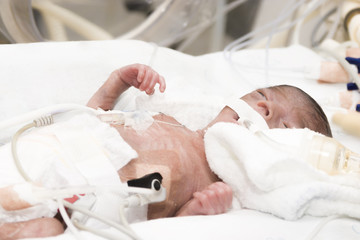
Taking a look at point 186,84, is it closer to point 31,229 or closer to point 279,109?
point 279,109

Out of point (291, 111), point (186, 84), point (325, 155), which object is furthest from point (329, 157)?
point (186, 84)

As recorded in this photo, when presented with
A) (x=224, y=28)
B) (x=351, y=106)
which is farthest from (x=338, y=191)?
(x=224, y=28)

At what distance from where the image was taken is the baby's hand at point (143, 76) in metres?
0.98

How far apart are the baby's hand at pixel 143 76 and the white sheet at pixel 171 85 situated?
72 millimetres

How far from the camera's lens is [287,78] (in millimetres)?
1368

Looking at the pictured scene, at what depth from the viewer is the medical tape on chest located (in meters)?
0.72

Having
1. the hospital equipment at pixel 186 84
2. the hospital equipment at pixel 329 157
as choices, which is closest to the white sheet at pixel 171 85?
the hospital equipment at pixel 186 84

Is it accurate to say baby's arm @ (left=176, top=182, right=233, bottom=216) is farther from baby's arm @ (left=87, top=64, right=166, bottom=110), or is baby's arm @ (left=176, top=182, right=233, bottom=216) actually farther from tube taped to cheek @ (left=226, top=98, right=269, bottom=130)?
baby's arm @ (left=87, top=64, right=166, bottom=110)

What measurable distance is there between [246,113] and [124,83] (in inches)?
13.2

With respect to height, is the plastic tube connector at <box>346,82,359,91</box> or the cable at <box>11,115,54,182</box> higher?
the plastic tube connector at <box>346,82,359,91</box>

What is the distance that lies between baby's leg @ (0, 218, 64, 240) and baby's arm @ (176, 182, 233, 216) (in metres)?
0.26

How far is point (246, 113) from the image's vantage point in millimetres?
943

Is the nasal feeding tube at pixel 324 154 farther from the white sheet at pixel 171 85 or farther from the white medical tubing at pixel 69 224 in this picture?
the white medical tubing at pixel 69 224

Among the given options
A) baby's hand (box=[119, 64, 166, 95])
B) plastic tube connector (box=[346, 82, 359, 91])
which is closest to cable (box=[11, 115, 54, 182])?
baby's hand (box=[119, 64, 166, 95])
